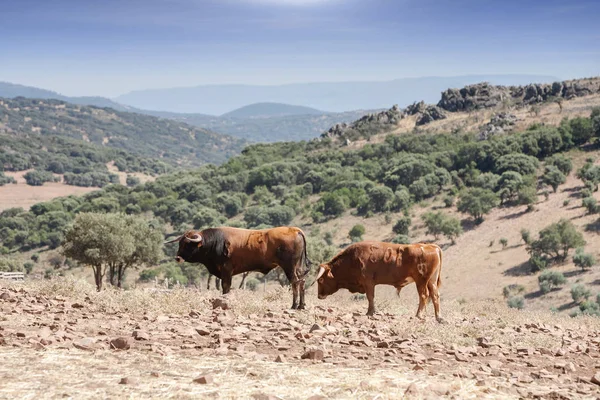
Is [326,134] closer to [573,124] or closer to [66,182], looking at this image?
[573,124]

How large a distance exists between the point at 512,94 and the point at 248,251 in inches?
4596

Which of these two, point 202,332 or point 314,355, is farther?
point 202,332

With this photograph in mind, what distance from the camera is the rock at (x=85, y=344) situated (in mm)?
7535

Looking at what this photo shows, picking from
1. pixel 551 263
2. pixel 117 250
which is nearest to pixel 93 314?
pixel 117 250

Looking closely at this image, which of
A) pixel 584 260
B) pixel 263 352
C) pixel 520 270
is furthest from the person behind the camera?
pixel 520 270

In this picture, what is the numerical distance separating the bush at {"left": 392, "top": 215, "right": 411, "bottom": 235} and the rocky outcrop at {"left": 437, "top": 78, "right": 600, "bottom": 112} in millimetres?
56821

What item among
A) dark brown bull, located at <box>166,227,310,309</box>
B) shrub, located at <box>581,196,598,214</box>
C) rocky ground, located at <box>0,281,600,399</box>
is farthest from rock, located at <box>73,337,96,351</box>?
shrub, located at <box>581,196,598,214</box>

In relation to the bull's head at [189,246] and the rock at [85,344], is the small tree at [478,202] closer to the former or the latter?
the bull's head at [189,246]

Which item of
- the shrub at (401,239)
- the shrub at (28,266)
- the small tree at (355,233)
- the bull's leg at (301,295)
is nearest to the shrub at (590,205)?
the shrub at (401,239)

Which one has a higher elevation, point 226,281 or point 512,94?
point 512,94

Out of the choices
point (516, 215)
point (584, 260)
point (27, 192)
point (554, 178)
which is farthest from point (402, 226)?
point (27, 192)

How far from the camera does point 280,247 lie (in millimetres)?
12688

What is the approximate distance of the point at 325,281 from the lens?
12969 mm

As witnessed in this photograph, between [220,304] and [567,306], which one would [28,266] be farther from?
[220,304]
